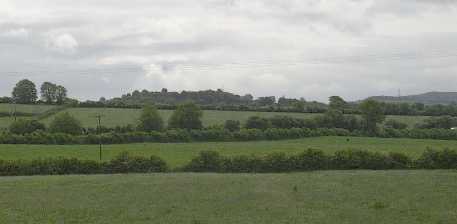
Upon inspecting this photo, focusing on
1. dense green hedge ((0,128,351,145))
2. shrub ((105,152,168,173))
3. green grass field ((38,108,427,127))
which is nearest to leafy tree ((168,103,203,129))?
green grass field ((38,108,427,127))

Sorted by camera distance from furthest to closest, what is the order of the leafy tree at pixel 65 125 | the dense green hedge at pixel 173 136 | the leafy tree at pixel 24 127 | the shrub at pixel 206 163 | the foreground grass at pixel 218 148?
1. the leafy tree at pixel 65 125
2. the leafy tree at pixel 24 127
3. the dense green hedge at pixel 173 136
4. the foreground grass at pixel 218 148
5. the shrub at pixel 206 163

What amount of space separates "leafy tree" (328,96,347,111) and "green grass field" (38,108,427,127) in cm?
910

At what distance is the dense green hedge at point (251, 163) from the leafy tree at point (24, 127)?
133 feet

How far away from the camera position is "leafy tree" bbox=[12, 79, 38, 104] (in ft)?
424

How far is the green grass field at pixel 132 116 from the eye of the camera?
107000mm

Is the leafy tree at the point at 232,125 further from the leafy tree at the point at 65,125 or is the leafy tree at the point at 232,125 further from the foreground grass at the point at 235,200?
the foreground grass at the point at 235,200

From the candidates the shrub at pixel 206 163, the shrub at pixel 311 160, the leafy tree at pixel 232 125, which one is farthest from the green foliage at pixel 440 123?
the shrub at pixel 206 163

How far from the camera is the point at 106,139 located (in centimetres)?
9169

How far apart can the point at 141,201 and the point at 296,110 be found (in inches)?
3642

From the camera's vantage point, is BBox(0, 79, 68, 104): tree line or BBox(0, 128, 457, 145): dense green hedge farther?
BBox(0, 79, 68, 104): tree line

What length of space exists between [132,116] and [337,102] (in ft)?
154

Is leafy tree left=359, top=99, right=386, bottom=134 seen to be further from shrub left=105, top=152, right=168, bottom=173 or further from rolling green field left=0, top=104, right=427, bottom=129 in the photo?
shrub left=105, top=152, right=168, bottom=173

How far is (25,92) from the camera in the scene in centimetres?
12950

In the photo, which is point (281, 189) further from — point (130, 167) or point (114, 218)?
point (130, 167)
